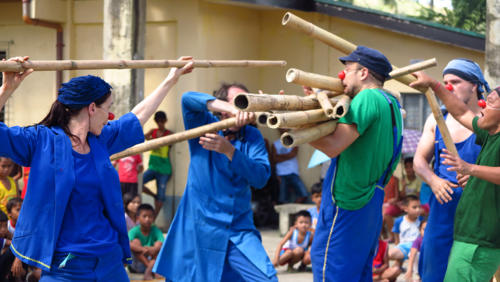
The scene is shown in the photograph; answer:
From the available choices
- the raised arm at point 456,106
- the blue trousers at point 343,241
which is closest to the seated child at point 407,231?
the raised arm at point 456,106

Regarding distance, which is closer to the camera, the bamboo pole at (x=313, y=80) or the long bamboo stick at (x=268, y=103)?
the long bamboo stick at (x=268, y=103)

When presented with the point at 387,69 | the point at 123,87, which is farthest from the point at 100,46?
the point at 387,69

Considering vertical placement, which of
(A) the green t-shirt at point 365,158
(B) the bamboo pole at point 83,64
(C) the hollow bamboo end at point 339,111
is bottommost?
(A) the green t-shirt at point 365,158

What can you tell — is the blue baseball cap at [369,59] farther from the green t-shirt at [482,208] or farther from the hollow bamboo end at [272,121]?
the hollow bamboo end at [272,121]

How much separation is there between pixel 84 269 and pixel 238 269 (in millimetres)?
1874

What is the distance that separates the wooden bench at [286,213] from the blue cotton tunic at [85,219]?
7.57 metres

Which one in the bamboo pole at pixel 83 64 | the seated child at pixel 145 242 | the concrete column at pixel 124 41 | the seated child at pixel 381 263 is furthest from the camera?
the concrete column at pixel 124 41

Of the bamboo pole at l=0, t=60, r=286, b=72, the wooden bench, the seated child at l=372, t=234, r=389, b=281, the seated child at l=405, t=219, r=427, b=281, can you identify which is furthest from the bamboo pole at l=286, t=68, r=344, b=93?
the wooden bench

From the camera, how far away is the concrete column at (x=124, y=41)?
10.2m

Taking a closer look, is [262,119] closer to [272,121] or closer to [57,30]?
[272,121]

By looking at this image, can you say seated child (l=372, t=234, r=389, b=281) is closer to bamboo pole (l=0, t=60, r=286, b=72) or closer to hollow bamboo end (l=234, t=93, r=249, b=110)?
bamboo pole (l=0, t=60, r=286, b=72)

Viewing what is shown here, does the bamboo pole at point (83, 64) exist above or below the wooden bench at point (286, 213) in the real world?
above

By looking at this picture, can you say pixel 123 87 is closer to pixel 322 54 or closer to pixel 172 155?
pixel 172 155

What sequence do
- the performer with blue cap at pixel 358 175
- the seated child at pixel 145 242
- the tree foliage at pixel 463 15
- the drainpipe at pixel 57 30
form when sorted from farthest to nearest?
the tree foliage at pixel 463 15 < the drainpipe at pixel 57 30 < the seated child at pixel 145 242 < the performer with blue cap at pixel 358 175
